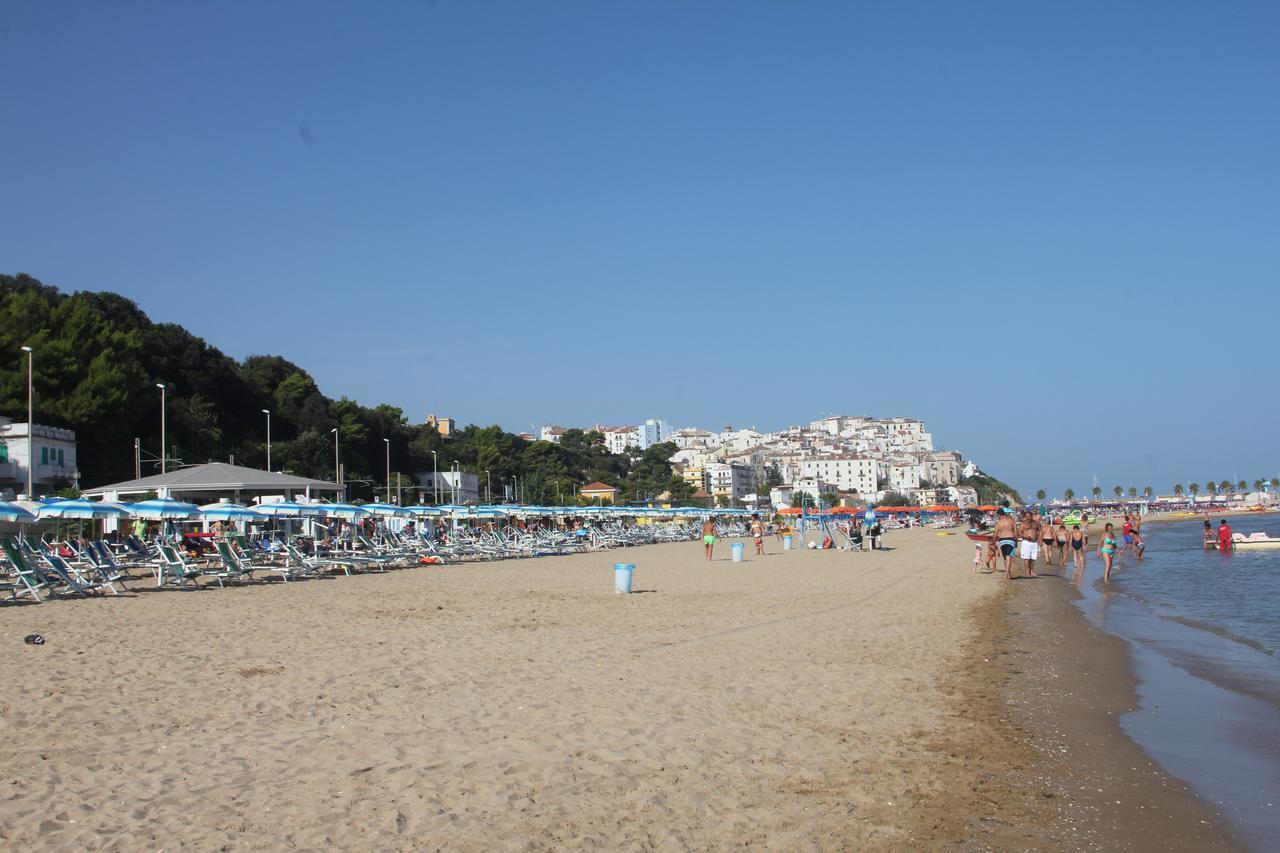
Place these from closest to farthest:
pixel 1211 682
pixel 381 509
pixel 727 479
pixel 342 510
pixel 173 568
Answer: pixel 1211 682 < pixel 173 568 < pixel 342 510 < pixel 381 509 < pixel 727 479

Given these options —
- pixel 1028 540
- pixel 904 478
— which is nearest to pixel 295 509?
pixel 1028 540

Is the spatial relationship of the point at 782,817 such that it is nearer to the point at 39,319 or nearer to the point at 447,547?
the point at 447,547

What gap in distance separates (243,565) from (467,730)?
49.6ft

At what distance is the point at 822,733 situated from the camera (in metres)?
6.80

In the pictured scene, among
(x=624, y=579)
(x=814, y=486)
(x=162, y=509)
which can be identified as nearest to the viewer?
(x=624, y=579)

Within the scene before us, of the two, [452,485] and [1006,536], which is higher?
[452,485]

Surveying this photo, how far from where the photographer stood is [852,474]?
186 m

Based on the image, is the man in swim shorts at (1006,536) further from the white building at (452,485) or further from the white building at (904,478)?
the white building at (904,478)

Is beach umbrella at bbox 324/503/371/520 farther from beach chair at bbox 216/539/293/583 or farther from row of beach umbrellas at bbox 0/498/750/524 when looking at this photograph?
beach chair at bbox 216/539/293/583

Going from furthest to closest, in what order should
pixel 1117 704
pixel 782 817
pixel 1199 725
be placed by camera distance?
pixel 1117 704 → pixel 1199 725 → pixel 782 817

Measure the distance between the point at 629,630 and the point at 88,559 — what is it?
11473 millimetres

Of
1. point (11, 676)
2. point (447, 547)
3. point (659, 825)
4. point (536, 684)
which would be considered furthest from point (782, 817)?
point (447, 547)

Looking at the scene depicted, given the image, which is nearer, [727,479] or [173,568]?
[173,568]

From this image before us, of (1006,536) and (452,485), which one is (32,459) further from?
(452,485)
